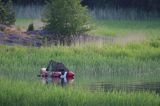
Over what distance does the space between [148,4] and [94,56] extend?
88.9 ft

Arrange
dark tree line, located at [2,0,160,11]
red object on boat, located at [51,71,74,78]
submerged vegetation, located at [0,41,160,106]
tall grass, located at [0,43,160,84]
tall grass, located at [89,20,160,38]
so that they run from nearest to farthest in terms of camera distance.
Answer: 1. submerged vegetation, located at [0,41,160,106]
2. red object on boat, located at [51,71,74,78]
3. tall grass, located at [0,43,160,84]
4. tall grass, located at [89,20,160,38]
5. dark tree line, located at [2,0,160,11]

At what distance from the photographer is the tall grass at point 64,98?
47.4 ft

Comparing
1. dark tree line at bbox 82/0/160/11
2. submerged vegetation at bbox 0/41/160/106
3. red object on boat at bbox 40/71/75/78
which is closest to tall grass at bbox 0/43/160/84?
submerged vegetation at bbox 0/41/160/106

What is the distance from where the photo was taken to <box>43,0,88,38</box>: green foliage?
33844mm

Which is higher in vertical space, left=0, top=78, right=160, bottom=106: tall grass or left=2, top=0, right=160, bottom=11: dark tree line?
left=2, top=0, right=160, bottom=11: dark tree line

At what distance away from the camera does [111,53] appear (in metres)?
26.9

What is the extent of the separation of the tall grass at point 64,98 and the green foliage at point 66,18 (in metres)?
18.0

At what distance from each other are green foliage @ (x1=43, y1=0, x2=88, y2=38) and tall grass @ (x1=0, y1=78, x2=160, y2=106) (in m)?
18.0

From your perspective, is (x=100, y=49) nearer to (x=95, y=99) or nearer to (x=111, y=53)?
(x=111, y=53)

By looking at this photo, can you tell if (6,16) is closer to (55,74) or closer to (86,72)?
(55,74)

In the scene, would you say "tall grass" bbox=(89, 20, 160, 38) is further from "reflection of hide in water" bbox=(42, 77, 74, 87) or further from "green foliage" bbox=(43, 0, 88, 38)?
"reflection of hide in water" bbox=(42, 77, 74, 87)

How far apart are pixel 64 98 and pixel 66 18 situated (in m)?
19.4

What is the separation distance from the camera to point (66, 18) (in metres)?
33.9

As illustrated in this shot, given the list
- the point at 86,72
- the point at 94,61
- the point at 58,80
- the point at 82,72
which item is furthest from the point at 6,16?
the point at 58,80
